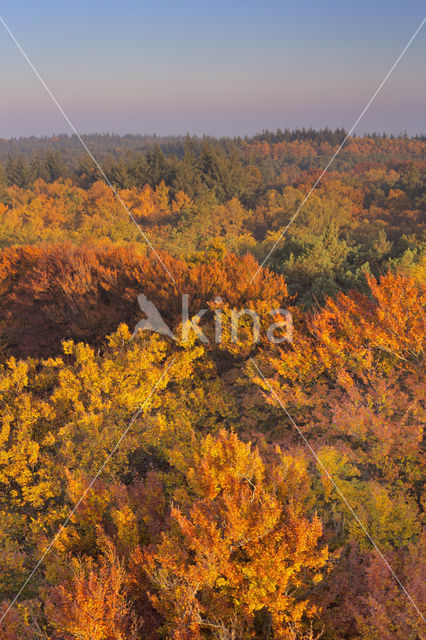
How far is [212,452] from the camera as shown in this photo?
24.6 ft

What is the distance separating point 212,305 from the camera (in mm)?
15547

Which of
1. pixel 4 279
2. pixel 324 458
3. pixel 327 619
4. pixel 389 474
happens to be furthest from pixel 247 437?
pixel 4 279

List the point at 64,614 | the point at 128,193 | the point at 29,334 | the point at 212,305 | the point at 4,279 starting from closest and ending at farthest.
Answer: the point at 64,614, the point at 212,305, the point at 29,334, the point at 4,279, the point at 128,193

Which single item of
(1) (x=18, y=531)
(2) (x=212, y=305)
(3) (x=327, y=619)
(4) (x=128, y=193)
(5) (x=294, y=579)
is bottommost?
(1) (x=18, y=531)

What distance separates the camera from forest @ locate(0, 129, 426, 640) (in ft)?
19.5

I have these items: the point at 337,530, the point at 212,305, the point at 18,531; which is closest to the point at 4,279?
the point at 212,305

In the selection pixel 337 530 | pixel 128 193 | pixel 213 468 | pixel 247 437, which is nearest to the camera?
pixel 213 468

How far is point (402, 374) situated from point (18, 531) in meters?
11.6

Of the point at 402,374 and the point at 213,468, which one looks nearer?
the point at 213,468

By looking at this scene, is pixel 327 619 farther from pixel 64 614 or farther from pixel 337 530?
pixel 64 614

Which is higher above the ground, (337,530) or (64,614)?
(64,614)

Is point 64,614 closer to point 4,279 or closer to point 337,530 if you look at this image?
point 337,530

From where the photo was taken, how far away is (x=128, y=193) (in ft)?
177

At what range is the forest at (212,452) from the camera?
234 inches
